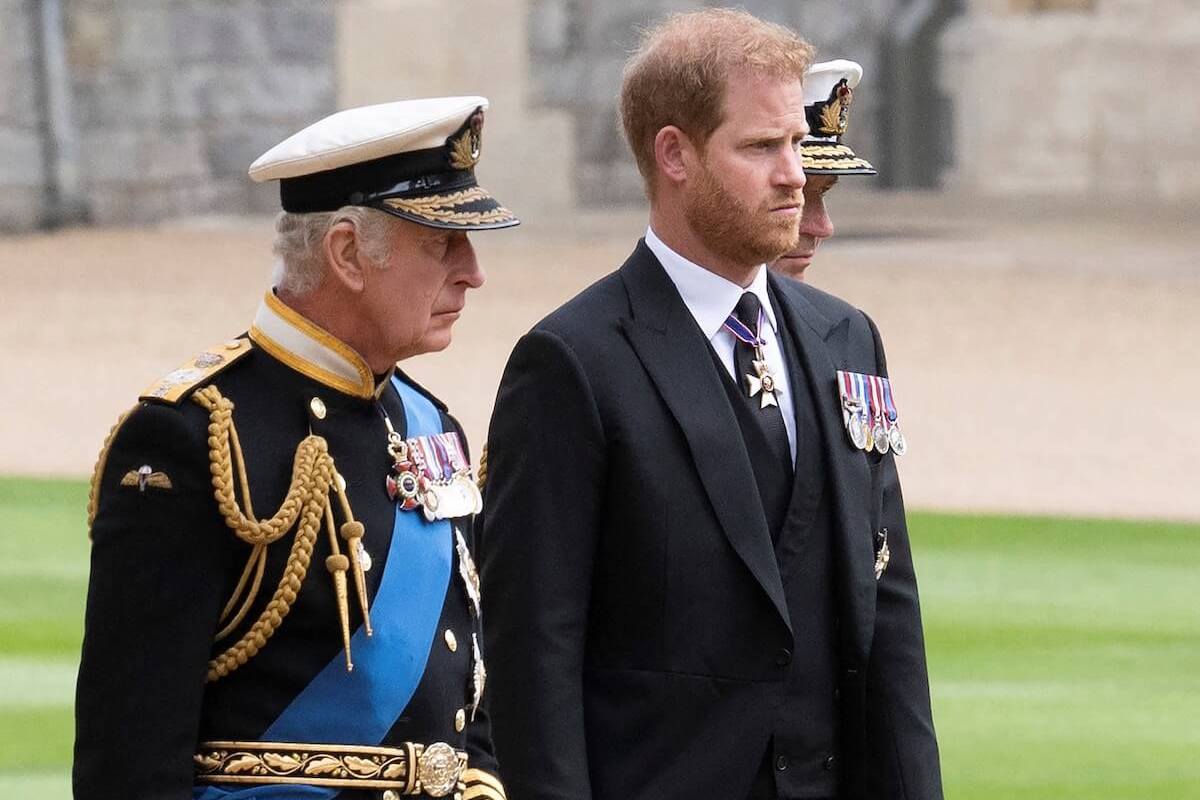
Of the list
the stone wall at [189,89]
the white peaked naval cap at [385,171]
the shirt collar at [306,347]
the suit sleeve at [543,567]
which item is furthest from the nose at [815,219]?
the stone wall at [189,89]

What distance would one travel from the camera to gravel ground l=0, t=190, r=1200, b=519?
11.3 meters

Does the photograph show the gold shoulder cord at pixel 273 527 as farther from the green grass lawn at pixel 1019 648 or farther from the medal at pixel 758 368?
the green grass lawn at pixel 1019 648

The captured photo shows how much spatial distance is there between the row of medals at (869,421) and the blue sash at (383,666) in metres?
0.60

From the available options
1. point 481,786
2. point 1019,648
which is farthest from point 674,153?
point 1019,648

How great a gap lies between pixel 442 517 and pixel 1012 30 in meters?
19.5

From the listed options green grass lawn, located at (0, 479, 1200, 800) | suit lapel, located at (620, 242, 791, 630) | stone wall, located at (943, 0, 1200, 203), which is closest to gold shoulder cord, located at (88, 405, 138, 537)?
suit lapel, located at (620, 242, 791, 630)

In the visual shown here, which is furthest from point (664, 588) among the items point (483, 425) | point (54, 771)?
point (483, 425)

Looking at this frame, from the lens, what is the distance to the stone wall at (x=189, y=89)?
2034 cm

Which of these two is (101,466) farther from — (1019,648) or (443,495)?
(1019,648)

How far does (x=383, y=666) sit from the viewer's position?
295cm

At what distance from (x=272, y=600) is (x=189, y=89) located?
18.4 meters

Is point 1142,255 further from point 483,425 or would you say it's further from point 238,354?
point 238,354

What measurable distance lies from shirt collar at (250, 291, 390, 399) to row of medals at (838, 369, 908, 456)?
70 cm

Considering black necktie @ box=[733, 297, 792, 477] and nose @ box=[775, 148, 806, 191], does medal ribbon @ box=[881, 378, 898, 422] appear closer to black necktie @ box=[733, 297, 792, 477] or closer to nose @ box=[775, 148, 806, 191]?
black necktie @ box=[733, 297, 792, 477]
